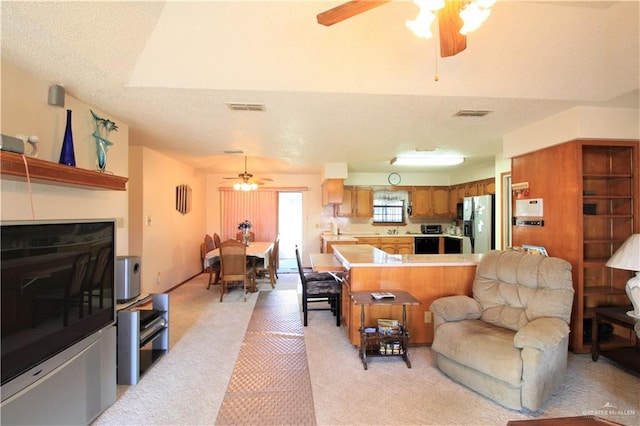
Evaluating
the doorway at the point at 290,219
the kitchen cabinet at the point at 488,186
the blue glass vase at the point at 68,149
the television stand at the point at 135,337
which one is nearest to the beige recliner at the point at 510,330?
the television stand at the point at 135,337

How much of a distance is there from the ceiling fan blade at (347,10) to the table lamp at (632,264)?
2.87 m

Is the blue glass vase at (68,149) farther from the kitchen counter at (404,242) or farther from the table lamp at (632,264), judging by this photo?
the kitchen counter at (404,242)

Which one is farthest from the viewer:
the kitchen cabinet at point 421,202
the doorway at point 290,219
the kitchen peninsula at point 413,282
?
the doorway at point 290,219

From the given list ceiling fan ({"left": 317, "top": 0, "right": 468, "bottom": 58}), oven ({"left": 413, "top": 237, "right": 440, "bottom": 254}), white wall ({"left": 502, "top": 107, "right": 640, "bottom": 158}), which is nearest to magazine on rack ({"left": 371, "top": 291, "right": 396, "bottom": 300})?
ceiling fan ({"left": 317, "top": 0, "right": 468, "bottom": 58})

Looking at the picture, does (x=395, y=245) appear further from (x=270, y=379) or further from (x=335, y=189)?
(x=270, y=379)

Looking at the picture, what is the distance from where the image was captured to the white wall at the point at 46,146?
1947 mm

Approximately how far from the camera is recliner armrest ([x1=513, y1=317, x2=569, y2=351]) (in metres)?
1.99

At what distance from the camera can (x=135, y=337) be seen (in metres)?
2.38

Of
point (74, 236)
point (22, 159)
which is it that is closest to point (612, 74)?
point (74, 236)

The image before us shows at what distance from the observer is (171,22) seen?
80.7 inches

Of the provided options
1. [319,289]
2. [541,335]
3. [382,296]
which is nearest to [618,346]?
[541,335]

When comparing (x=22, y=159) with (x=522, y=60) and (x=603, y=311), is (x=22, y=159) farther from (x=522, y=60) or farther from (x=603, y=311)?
(x=603, y=311)

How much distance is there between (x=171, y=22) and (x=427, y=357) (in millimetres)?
3498

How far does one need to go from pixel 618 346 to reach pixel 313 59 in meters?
3.91
